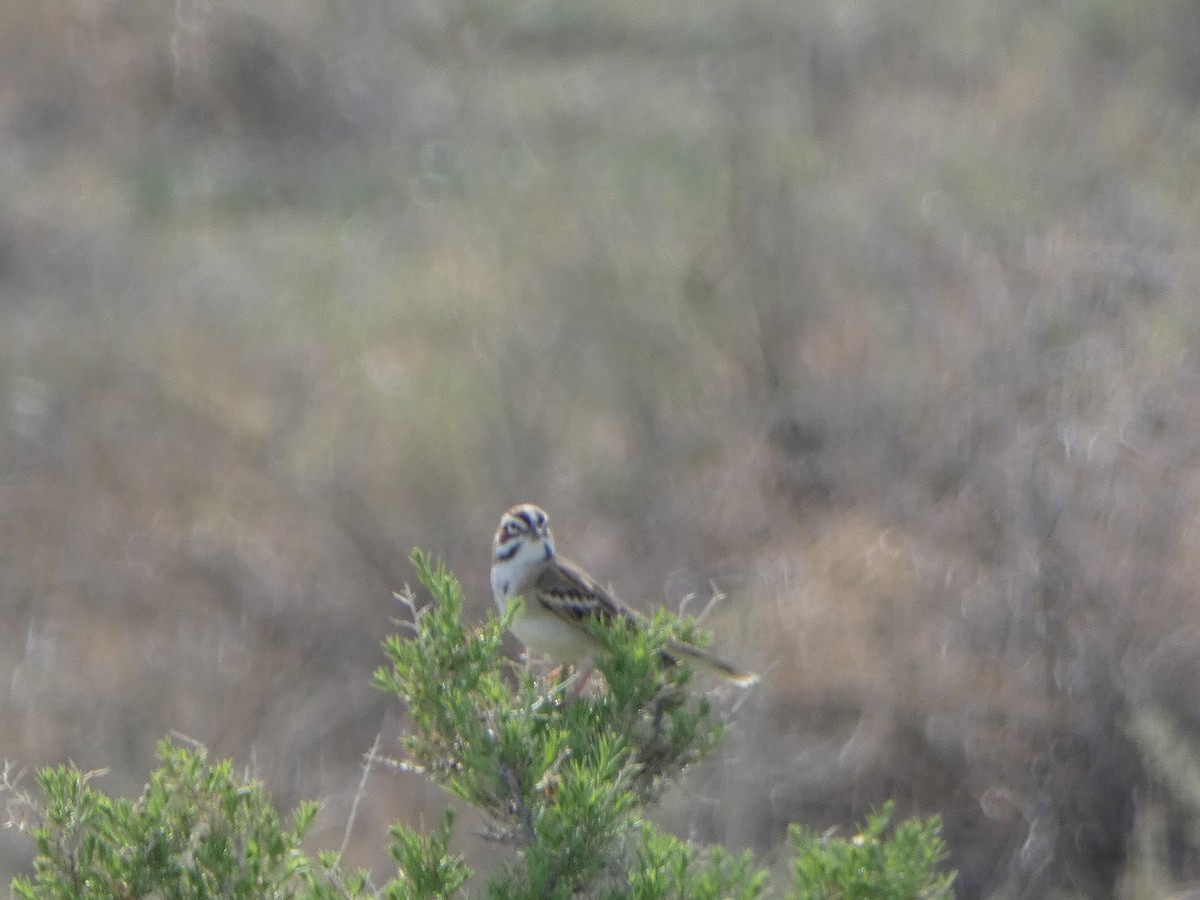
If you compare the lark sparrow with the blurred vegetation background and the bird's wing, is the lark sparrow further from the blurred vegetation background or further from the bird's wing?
the blurred vegetation background

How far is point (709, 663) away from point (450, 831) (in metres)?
1.52

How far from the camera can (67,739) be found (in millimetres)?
8180

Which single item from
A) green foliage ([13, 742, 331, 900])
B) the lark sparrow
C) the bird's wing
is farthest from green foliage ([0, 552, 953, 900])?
the bird's wing

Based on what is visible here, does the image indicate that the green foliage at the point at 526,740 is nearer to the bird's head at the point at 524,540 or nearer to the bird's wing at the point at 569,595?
the bird's wing at the point at 569,595

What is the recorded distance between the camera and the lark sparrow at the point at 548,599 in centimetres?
461

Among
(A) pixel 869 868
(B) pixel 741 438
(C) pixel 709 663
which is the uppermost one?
(A) pixel 869 868

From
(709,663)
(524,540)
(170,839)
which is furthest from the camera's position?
(524,540)

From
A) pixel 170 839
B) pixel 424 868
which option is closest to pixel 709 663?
pixel 424 868

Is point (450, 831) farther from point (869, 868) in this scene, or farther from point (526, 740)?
point (869, 868)

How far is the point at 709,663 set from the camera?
4371 mm

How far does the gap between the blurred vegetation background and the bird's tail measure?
34 cm

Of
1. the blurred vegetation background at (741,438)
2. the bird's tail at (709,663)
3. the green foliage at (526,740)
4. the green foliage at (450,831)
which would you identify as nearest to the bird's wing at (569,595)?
the bird's tail at (709,663)

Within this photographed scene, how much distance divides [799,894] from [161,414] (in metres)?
8.42

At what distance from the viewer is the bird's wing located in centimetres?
484
